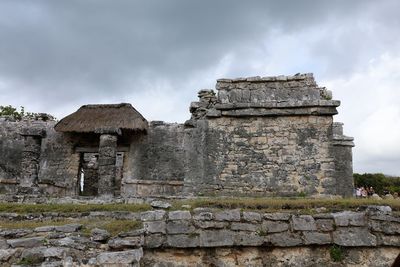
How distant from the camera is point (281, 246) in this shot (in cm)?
521

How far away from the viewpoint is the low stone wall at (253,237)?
509cm

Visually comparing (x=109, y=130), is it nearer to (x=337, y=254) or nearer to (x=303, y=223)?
(x=303, y=223)

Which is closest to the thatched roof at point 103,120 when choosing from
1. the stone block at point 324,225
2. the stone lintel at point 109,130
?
the stone lintel at point 109,130

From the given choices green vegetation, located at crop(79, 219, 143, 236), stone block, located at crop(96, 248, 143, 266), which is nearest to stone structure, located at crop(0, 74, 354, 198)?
green vegetation, located at crop(79, 219, 143, 236)

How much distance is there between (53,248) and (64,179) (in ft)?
31.2

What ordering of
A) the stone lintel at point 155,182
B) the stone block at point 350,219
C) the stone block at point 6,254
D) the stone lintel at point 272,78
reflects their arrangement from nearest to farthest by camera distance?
the stone block at point 6,254, the stone block at point 350,219, the stone lintel at point 272,78, the stone lintel at point 155,182

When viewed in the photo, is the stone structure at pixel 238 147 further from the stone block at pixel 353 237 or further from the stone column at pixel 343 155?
the stone block at pixel 353 237

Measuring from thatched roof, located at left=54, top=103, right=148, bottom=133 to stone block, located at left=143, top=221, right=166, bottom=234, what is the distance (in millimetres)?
7544

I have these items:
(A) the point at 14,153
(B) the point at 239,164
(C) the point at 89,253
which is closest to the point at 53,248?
(C) the point at 89,253

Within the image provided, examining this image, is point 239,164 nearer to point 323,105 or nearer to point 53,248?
point 323,105

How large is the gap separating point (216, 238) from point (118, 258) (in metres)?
1.32

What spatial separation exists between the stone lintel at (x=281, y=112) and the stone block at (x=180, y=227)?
598 cm

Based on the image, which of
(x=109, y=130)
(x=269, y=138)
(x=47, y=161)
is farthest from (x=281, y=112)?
(x=47, y=161)

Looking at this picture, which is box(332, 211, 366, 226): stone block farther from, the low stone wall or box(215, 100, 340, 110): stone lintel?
box(215, 100, 340, 110): stone lintel
